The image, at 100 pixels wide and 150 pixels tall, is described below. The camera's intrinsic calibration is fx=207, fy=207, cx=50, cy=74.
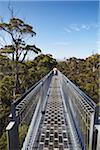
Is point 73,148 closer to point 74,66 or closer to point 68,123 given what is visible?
point 68,123

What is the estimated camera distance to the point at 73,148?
202cm

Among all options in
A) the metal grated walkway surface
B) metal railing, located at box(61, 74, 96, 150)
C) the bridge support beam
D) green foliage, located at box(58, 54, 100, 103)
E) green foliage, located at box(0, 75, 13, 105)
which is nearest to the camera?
the bridge support beam

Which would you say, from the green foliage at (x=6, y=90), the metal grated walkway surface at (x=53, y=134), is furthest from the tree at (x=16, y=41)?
the metal grated walkway surface at (x=53, y=134)

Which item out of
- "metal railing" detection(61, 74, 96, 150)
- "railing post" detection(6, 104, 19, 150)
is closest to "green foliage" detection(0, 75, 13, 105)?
"metal railing" detection(61, 74, 96, 150)

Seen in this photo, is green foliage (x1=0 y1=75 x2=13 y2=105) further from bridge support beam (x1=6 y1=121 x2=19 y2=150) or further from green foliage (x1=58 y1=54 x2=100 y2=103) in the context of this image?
bridge support beam (x1=6 y1=121 x2=19 y2=150)

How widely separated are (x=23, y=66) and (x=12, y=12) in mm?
2067

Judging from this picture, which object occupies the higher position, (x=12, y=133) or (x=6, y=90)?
(x=12, y=133)

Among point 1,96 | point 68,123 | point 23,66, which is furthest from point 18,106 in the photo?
point 23,66

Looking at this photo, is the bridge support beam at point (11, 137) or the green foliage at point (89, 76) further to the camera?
the green foliage at point (89, 76)

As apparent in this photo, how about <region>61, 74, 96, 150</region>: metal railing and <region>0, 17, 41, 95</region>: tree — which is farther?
<region>0, 17, 41, 95</region>: tree

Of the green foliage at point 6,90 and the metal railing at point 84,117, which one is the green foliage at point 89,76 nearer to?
the green foliage at point 6,90

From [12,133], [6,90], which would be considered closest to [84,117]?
[12,133]

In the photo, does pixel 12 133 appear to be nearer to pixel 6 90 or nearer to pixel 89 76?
pixel 6 90

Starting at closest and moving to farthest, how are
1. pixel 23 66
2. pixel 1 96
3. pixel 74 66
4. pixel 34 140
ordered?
pixel 34 140
pixel 1 96
pixel 23 66
pixel 74 66
